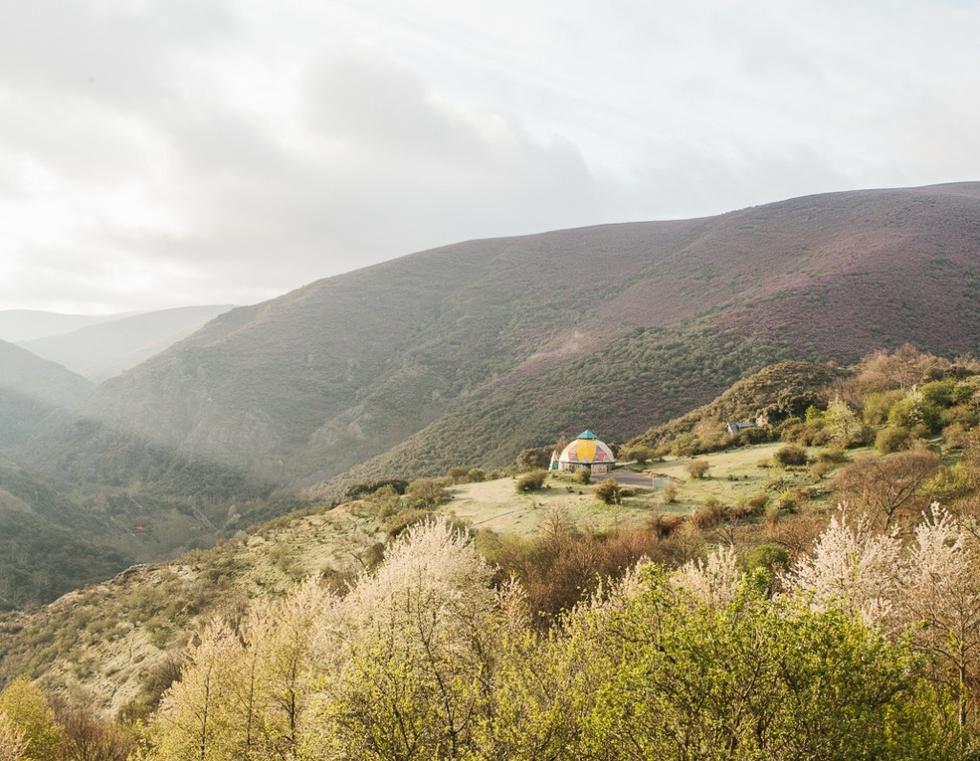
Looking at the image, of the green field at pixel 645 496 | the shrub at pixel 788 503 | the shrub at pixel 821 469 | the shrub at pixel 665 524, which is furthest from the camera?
the green field at pixel 645 496

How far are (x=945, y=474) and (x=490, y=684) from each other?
20600 mm

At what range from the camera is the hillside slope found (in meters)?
54.1

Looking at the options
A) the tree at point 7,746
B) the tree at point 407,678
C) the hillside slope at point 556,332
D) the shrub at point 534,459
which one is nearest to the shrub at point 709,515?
the tree at point 407,678

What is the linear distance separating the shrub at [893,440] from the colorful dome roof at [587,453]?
512 inches

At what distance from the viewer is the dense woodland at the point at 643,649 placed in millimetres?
6863

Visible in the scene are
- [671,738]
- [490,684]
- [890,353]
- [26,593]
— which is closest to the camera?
[671,738]

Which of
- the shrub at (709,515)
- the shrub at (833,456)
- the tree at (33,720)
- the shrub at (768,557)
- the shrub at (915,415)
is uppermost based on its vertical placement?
the shrub at (915,415)

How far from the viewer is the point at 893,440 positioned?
24.5 meters

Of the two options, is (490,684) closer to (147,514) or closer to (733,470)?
(733,470)

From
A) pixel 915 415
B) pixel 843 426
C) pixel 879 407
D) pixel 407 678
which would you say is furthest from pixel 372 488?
pixel 407 678

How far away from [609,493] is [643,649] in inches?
781

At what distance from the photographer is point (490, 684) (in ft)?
29.6

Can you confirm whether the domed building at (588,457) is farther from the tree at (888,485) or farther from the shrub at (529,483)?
the tree at (888,485)

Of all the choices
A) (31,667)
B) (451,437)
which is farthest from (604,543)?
(451,437)
